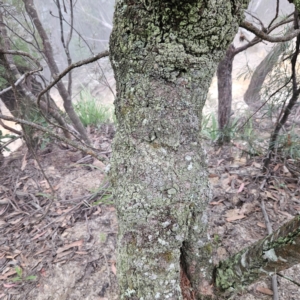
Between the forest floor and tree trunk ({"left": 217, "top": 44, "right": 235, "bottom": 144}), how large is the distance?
4.4 inches

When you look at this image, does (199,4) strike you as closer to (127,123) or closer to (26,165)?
(127,123)

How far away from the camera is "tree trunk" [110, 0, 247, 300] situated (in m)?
0.48

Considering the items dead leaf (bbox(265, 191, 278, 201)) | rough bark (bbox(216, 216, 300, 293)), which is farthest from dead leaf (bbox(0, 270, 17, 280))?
dead leaf (bbox(265, 191, 278, 201))

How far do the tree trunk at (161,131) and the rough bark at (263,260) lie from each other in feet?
0.33

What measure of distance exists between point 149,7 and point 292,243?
558mm

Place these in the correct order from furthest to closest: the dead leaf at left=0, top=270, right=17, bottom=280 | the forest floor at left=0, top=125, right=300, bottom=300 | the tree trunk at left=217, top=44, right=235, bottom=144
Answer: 1. the tree trunk at left=217, top=44, right=235, bottom=144
2. the dead leaf at left=0, top=270, right=17, bottom=280
3. the forest floor at left=0, top=125, right=300, bottom=300

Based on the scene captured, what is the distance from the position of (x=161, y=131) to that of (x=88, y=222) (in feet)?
3.45

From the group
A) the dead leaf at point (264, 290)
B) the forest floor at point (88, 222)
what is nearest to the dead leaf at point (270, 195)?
the forest floor at point (88, 222)

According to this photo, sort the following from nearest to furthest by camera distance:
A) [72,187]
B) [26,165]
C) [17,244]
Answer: [17,244], [72,187], [26,165]

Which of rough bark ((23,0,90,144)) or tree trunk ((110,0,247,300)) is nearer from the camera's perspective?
tree trunk ((110,0,247,300))

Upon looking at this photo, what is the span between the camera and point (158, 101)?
545 mm

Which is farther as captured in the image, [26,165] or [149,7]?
[26,165]

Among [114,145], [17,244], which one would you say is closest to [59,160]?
[17,244]

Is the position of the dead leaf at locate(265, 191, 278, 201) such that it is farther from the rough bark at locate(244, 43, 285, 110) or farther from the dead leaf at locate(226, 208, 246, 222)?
the rough bark at locate(244, 43, 285, 110)
